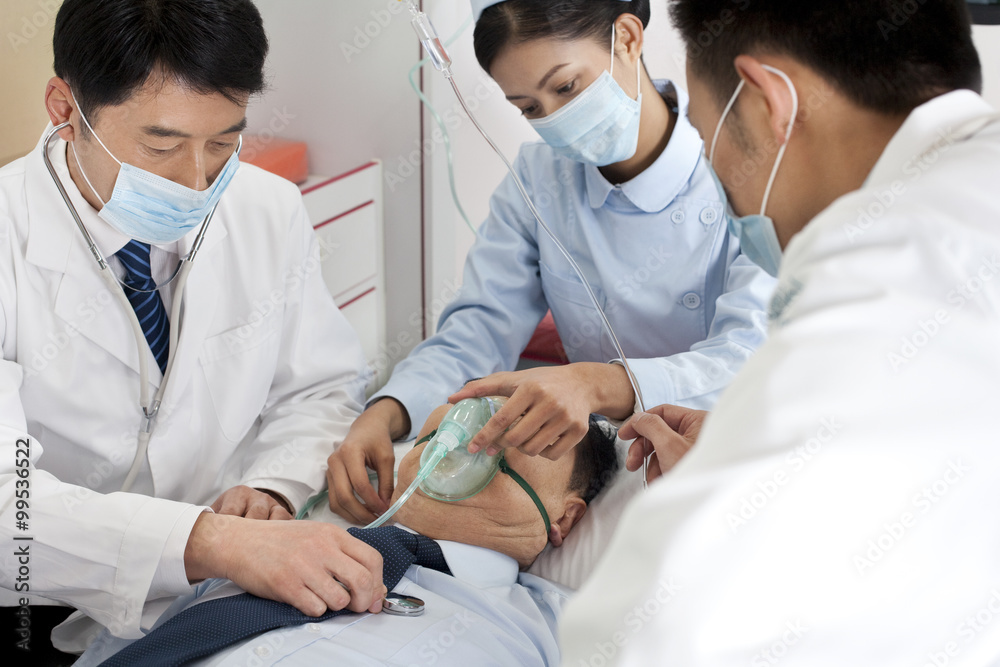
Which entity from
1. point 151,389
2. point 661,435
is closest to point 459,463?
point 661,435

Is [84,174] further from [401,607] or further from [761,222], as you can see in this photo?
[761,222]

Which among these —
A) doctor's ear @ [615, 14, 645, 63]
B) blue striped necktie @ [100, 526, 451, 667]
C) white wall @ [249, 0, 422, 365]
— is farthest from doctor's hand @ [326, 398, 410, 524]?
white wall @ [249, 0, 422, 365]

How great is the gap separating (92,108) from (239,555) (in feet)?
2.57

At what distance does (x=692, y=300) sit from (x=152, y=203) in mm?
1149

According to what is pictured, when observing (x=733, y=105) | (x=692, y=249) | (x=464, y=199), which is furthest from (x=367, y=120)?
(x=733, y=105)

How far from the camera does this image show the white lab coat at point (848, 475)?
23.7 inches

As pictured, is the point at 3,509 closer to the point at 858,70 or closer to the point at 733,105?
the point at 733,105

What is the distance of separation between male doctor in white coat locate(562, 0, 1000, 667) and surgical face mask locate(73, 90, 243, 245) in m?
1.06

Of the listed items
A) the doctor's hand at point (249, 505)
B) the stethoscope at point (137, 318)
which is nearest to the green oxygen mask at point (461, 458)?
the doctor's hand at point (249, 505)

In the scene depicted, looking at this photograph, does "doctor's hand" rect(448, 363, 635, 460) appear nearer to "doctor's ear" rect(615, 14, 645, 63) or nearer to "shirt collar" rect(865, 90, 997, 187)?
"doctor's ear" rect(615, 14, 645, 63)

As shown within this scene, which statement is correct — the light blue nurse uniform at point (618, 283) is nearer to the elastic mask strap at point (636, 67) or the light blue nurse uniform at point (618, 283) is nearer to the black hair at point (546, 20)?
the elastic mask strap at point (636, 67)

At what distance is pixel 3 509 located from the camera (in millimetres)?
1256

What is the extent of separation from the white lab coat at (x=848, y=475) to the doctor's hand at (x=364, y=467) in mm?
1009

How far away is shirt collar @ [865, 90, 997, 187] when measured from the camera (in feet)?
2.41
